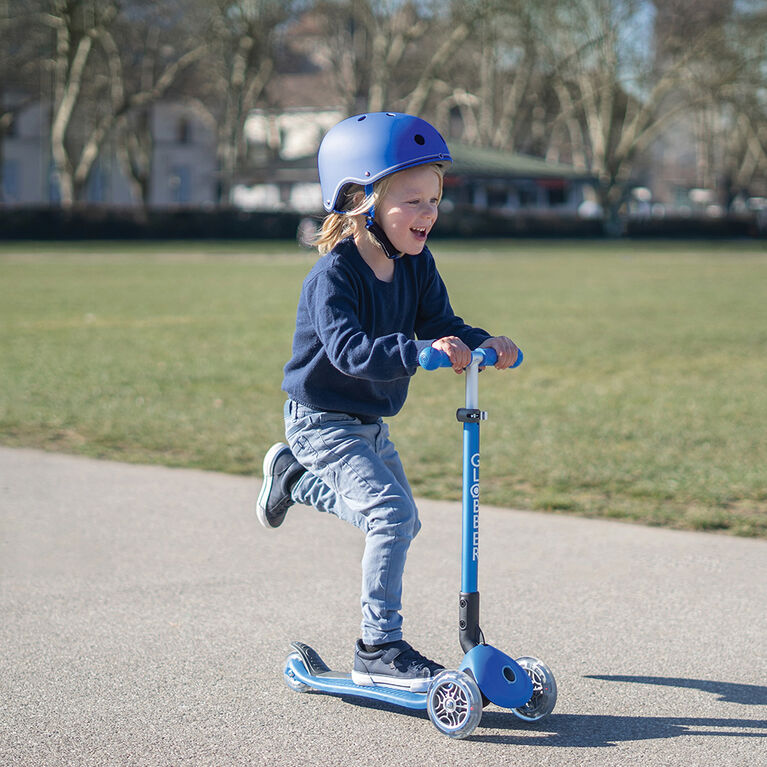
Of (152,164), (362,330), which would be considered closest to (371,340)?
(362,330)

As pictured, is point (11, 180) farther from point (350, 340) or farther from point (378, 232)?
point (350, 340)

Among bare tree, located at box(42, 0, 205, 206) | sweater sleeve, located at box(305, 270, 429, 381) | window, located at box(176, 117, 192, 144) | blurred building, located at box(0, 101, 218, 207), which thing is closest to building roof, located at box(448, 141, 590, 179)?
bare tree, located at box(42, 0, 205, 206)

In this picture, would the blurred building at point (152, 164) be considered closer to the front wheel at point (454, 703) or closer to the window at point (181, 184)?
the window at point (181, 184)

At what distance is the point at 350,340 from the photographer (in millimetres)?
3145

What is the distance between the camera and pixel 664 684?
356cm

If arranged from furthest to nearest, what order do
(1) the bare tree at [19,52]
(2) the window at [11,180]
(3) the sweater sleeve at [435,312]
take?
(2) the window at [11,180]
(1) the bare tree at [19,52]
(3) the sweater sleeve at [435,312]

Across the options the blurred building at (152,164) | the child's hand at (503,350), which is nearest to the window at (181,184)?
the blurred building at (152,164)

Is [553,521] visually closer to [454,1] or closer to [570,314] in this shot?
[570,314]

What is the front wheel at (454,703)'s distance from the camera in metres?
3.11

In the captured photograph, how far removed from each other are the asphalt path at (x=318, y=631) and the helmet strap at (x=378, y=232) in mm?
1362

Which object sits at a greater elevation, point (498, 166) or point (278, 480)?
point (498, 166)

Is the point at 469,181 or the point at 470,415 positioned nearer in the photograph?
the point at 470,415

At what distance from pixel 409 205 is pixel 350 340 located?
0.48 meters

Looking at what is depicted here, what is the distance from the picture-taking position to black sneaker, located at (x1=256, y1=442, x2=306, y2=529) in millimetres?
3748
